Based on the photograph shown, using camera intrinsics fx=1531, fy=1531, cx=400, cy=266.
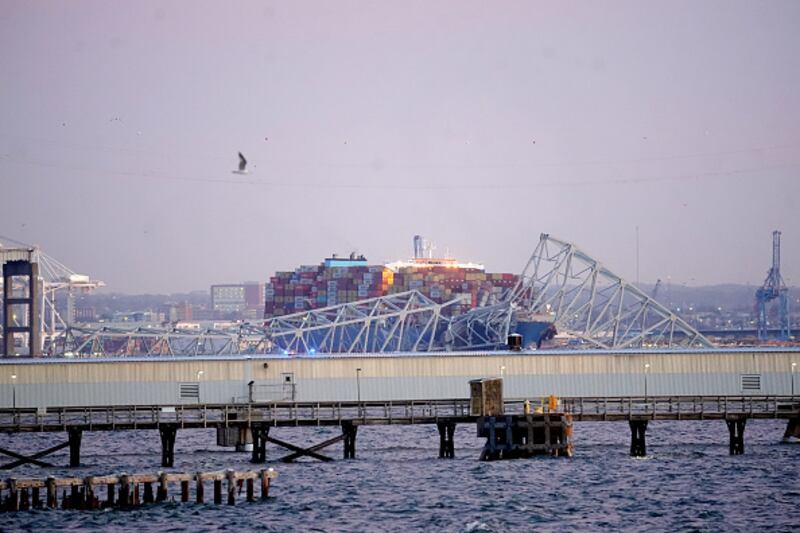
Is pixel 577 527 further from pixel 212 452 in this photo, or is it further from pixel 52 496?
pixel 212 452

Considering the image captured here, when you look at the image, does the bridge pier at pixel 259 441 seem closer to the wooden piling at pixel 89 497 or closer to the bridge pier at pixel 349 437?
the bridge pier at pixel 349 437

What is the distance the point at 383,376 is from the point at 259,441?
13.2 meters

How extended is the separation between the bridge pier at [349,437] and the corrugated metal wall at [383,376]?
7.40 m

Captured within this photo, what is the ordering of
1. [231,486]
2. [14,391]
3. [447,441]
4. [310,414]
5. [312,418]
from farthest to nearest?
[14,391], [447,441], [310,414], [312,418], [231,486]

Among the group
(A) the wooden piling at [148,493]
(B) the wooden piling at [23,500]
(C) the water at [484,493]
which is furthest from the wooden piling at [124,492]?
(B) the wooden piling at [23,500]

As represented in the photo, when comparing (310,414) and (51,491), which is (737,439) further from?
(51,491)

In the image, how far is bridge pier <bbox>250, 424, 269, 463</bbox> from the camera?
8019cm

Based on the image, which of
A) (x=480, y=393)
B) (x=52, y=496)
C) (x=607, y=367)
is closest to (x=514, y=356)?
(x=607, y=367)

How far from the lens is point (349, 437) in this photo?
83.6m

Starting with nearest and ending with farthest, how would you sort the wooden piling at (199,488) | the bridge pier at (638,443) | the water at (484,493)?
the water at (484,493) → the wooden piling at (199,488) → the bridge pier at (638,443)

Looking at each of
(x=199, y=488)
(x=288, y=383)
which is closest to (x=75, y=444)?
(x=288, y=383)

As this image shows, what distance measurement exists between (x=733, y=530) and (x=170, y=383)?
4083cm

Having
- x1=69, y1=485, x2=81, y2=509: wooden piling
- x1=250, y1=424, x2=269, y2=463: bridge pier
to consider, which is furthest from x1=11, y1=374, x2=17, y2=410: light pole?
x1=69, y1=485, x2=81, y2=509: wooden piling

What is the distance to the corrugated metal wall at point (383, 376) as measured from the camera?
9094 cm
